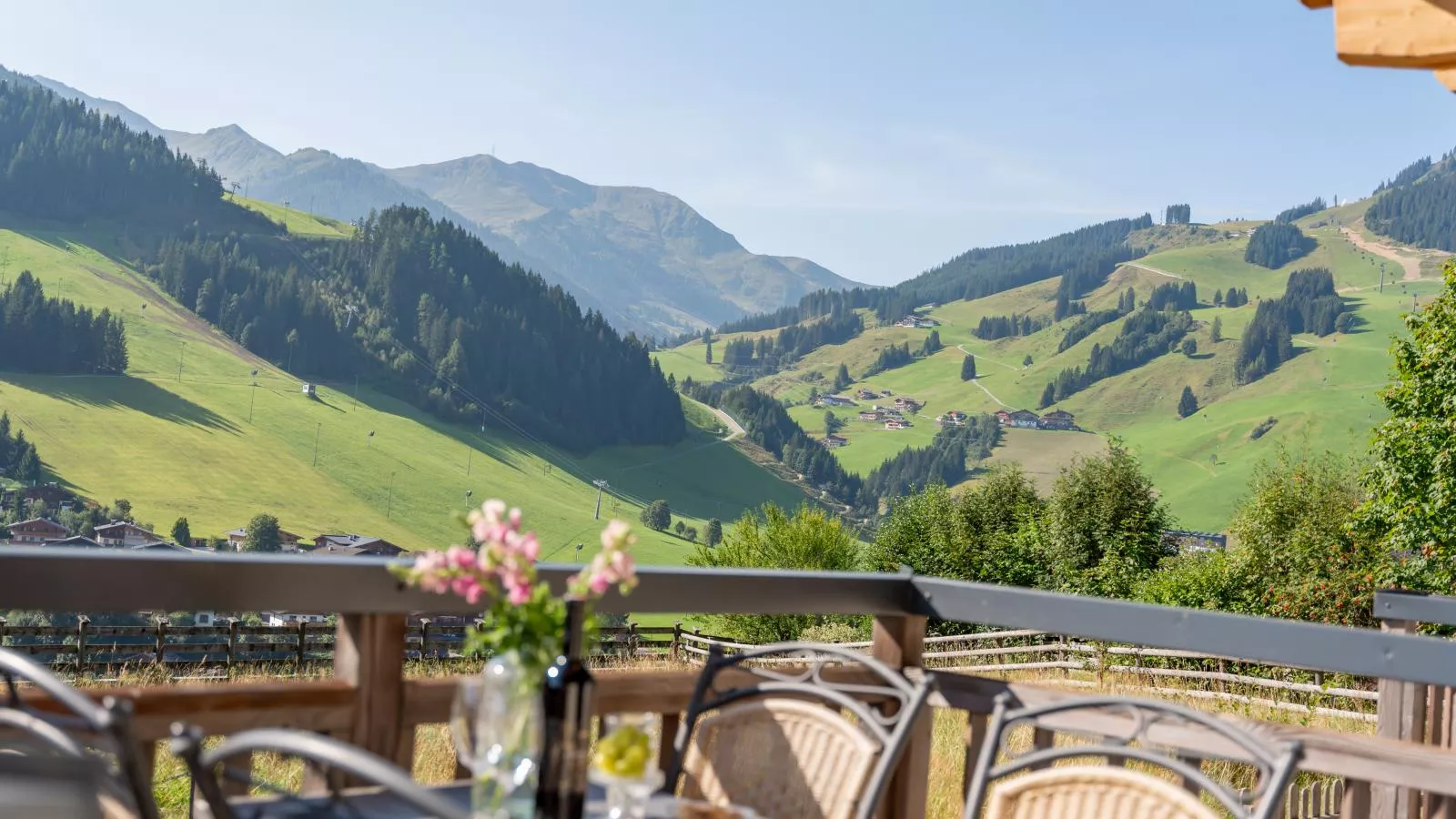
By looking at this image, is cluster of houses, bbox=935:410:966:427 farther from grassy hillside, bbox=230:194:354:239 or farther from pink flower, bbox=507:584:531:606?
pink flower, bbox=507:584:531:606

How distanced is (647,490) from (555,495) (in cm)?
1528

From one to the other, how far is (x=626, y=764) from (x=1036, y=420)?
16464 centimetres

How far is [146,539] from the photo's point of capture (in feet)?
266

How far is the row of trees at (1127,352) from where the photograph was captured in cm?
16700

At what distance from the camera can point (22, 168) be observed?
130000 mm

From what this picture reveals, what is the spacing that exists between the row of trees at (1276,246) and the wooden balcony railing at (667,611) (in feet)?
670

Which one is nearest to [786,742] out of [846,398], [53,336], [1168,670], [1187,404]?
[1168,670]

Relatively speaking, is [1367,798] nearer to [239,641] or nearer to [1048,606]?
[1048,606]

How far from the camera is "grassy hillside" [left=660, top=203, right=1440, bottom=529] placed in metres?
125

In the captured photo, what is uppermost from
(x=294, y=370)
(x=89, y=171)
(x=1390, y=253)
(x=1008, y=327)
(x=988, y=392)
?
(x=1390, y=253)

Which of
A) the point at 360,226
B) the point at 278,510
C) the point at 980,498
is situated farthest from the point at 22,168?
the point at 980,498

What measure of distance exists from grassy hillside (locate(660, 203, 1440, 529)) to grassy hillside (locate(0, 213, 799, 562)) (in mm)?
39742

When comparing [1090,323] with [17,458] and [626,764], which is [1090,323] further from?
[626,764]

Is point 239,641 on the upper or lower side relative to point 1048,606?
lower
